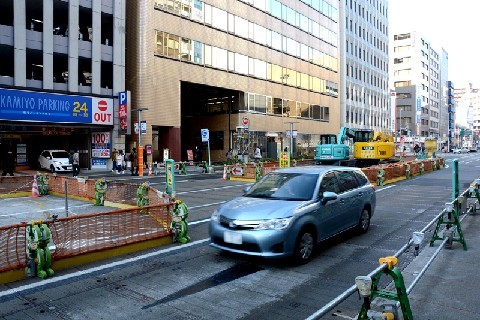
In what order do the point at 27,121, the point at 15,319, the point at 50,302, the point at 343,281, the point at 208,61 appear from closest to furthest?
the point at 15,319, the point at 50,302, the point at 343,281, the point at 27,121, the point at 208,61

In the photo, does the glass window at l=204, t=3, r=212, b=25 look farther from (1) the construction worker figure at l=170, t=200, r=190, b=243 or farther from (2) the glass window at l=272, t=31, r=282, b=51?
(1) the construction worker figure at l=170, t=200, r=190, b=243

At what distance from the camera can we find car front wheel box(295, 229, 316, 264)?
22.5ft

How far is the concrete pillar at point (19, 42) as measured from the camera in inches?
1059

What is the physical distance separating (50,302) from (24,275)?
127 centimetres

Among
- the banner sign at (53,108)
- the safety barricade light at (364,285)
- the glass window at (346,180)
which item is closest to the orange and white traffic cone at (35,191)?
the banner sign at (53,108)

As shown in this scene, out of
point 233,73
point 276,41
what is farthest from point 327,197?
point 276,41

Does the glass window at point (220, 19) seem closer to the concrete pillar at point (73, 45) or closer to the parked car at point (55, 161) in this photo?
the concrete pillar at point (73, 45)

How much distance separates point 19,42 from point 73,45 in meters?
3.83

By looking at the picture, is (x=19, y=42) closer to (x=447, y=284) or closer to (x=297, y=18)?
(x=447, y=284)

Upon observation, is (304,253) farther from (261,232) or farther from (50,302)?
(50,302)

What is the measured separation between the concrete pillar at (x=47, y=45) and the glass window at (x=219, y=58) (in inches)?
654

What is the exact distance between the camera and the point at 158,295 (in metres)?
5.67

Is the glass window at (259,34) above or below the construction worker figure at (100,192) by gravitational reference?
above

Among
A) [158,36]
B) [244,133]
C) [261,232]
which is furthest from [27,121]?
[261,232]
